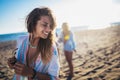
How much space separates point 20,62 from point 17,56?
0.09 m

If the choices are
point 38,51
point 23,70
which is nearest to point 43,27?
point 38,51

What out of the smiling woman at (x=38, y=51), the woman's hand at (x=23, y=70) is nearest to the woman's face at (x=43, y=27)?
the smiling woman at (x=38, y=51)

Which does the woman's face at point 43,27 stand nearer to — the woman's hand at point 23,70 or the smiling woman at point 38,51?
the smiling woman at point 38,51

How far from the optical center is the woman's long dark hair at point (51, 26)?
2093 mm

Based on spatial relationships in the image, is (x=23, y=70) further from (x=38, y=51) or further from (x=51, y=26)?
(x=51, y=26)

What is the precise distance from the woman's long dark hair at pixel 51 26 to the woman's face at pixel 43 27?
0.12ft

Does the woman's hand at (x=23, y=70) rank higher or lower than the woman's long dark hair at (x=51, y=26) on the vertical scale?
lower

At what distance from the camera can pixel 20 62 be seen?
7.05 feet

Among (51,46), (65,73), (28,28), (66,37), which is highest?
(28,28)

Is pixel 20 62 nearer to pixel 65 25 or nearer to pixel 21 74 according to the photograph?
pixel 21 74

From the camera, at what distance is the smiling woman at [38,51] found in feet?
6.72

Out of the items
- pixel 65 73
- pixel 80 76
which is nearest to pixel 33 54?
pixel 80 76

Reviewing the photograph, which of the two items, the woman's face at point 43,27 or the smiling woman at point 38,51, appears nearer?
the smiling woman at point 38,51

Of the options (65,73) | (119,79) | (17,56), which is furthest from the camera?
(65,73)
